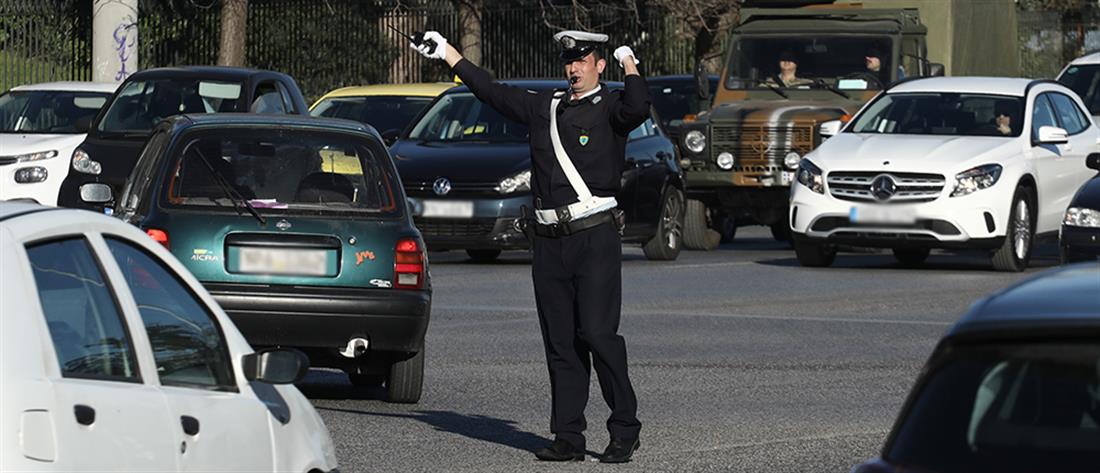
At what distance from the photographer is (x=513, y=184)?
20.1 metres

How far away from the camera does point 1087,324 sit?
438 cm

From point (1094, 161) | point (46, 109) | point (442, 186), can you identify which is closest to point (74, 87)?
point (46, 109)

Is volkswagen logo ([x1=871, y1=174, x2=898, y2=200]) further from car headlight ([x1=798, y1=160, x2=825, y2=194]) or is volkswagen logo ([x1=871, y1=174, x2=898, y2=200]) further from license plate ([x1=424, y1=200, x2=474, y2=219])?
license plate ([x1=424, y1=200, x2=474, y2=219])

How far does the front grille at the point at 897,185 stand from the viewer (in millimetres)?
20188

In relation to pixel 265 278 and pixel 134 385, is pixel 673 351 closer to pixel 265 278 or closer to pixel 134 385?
pixel 265 278

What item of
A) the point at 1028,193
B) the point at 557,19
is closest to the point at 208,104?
the point at 1028,193

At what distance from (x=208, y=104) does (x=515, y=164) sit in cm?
289

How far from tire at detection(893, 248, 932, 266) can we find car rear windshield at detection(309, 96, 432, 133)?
5.58 meters

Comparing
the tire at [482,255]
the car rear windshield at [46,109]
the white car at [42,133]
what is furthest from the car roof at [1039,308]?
the car rear windshield at [46,109]

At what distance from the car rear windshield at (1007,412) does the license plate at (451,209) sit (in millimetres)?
15455

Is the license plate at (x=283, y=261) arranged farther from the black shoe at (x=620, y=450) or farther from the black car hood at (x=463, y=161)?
the black car hood at (x=463, y=161)

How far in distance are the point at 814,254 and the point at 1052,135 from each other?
2390mm

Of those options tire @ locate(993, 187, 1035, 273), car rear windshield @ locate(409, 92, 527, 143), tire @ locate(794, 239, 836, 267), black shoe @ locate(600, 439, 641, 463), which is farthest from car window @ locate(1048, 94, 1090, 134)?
black shoe @ locate(600, 439, 641, 463)

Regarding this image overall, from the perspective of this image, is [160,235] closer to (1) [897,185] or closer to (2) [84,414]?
(2) [84,414]
